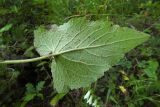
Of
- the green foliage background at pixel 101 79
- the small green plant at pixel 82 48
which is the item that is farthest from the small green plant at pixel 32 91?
the small green plant at pixel 82 48

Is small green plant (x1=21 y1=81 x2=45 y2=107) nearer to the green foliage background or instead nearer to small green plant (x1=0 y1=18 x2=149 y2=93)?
the green foliage background

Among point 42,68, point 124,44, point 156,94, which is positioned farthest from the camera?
point 42,68

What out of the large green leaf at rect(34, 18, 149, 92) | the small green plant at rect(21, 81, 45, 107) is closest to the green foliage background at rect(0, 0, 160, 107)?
the small green plant at rect(21, 81, 45, 107)

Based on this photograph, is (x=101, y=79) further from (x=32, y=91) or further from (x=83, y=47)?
(x=83, y=47)

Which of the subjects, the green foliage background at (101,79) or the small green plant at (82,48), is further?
the green foliage background at (101,79)

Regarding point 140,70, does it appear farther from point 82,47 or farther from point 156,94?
point 82,47

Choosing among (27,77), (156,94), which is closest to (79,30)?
(156,94)

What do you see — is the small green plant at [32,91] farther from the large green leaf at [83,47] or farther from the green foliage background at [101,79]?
the large green leaf at [83,47]
